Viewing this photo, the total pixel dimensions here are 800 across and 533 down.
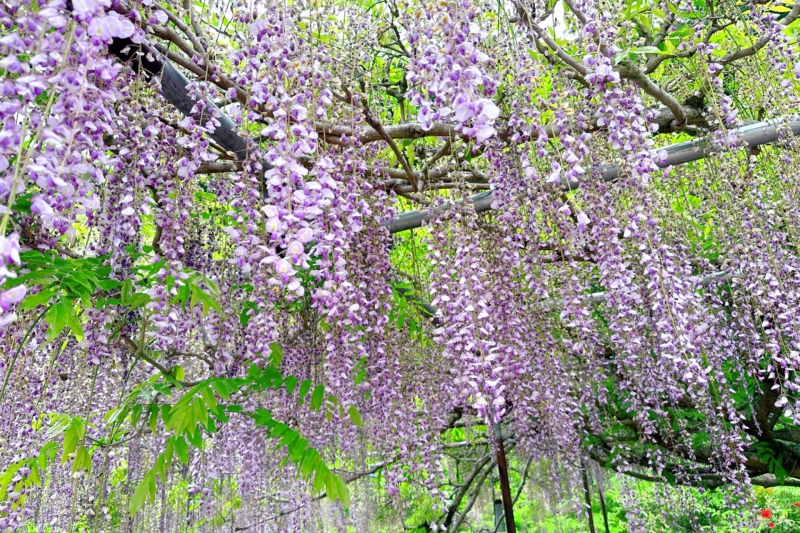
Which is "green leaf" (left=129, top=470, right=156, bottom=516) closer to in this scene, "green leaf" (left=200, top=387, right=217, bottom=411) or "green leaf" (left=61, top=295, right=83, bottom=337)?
"green leaf" (left=200, top=387, right=217, bottom=411)

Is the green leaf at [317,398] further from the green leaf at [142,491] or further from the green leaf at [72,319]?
the green leaf at [72,319]

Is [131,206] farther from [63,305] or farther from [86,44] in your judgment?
[86,44]

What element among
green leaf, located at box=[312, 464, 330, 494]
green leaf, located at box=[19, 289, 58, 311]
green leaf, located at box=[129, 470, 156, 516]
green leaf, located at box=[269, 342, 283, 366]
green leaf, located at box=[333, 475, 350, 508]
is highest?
green leaf, located at box=[19, 289, 58, 311]

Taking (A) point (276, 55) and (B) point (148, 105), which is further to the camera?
(B) point (148, 105)

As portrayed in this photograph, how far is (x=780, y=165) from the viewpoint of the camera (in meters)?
2.99

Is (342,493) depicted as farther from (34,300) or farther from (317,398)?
(34,300)

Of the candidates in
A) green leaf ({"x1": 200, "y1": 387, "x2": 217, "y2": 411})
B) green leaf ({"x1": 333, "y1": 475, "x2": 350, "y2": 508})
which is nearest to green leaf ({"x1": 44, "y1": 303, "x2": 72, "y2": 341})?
green leaf ({"x1": 200, "y1": 387, "x2": 217, "y2": 411})

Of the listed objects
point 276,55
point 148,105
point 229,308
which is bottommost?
point 229,308

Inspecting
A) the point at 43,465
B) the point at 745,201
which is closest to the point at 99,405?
the point at 43,465

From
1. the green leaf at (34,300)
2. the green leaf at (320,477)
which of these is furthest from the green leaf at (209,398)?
the green leaf at (34,300)

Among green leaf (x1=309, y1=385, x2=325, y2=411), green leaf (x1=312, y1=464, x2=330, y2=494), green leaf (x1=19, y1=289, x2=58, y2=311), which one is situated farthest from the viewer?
green leaf (x1=309, y1=385, x2=325, y2=411)

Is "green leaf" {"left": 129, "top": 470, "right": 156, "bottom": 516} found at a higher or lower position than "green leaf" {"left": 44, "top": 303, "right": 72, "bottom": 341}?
lower

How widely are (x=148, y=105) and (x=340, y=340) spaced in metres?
1.32

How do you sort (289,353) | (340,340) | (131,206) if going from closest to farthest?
(131,206)
(340,340)
(289,353)
